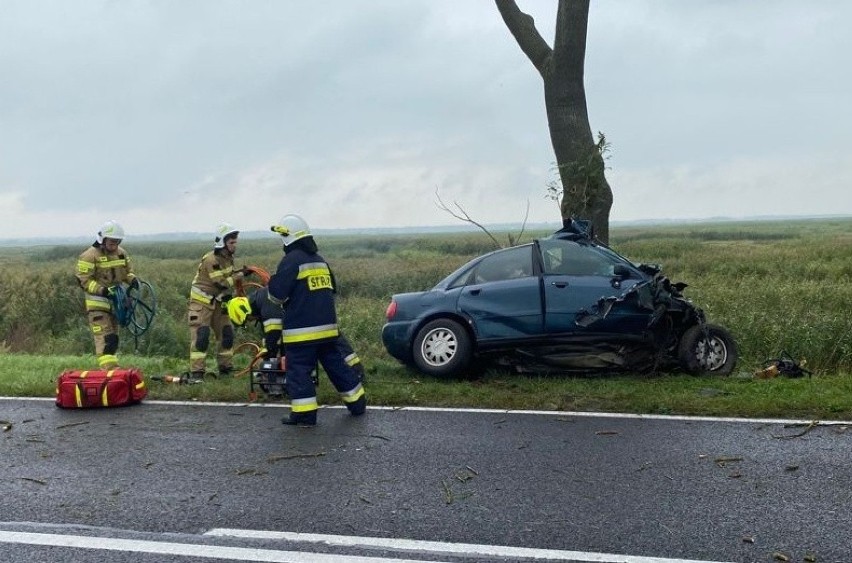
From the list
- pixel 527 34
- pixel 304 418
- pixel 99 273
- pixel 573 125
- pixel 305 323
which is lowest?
pixel 304 418

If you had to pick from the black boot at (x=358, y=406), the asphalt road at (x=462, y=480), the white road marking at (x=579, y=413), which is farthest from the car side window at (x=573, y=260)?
the black boot at (x=358, y=406)

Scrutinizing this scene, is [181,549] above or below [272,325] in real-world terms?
below

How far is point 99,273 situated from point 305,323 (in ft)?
14.6

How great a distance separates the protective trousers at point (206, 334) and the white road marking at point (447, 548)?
5429mm

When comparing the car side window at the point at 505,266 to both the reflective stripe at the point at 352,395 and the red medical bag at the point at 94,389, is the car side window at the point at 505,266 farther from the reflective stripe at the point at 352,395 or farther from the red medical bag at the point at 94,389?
the red medical bag at the point at 94,389

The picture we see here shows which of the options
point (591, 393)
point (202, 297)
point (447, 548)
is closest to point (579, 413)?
point (591, 393)

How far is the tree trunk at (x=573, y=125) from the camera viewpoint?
11422 millimetres

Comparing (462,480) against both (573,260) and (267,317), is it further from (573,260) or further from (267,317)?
(573,260)

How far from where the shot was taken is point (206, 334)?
9.84 metres

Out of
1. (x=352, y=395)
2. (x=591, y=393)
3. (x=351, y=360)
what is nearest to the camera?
(x=352, y=395)

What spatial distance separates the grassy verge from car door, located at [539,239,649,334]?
0.61 meters

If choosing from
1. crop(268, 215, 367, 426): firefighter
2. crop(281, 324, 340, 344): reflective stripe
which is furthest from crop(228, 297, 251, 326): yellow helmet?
crop(281, 324, 340, 344): reflective stripe

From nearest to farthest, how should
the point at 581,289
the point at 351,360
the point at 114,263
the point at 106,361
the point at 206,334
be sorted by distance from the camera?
1. the point at 351,360
2. the point at 581,289
3. the point at 206,334
4. the point at 106,361
5. the point at 114,263

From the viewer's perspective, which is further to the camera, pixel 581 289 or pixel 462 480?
pixel 581 289
